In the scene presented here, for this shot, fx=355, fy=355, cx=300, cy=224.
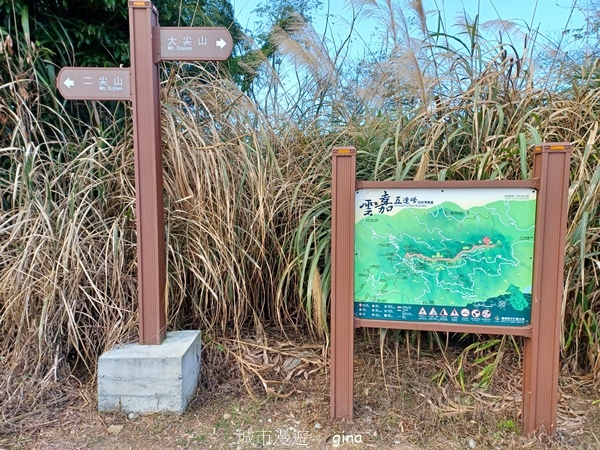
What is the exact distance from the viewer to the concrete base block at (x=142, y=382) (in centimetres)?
190

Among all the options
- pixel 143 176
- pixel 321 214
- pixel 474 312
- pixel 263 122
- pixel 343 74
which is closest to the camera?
pixel 474 312

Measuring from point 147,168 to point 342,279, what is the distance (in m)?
1.26

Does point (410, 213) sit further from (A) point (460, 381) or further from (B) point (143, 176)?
(B) point (143, 176)

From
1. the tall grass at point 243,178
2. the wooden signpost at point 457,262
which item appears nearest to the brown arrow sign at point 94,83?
the tall grass at point 243,178

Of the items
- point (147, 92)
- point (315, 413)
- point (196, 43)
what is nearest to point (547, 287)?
point (315, 413)

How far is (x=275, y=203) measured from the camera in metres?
2.47

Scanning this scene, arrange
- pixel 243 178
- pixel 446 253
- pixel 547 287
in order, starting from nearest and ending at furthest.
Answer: pixel 547 287 < pixel 446 253 < pixel 243 178

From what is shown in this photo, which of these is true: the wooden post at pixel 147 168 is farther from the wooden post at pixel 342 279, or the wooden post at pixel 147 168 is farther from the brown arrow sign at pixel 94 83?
the wooden post at pixel 342 279

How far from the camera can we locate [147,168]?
204cm

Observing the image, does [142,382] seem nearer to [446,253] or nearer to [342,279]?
[342,279]

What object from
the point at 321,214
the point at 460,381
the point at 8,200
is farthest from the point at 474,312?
the point at 8,200

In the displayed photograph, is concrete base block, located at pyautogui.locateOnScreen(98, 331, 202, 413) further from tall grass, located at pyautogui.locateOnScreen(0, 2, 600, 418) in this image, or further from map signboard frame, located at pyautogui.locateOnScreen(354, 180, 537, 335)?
map signboard frame, located at pyautogui.locateOnScreen(354, 180, 537, 335)

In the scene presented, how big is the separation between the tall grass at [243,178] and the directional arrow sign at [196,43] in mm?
550

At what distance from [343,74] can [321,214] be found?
1.32 m
